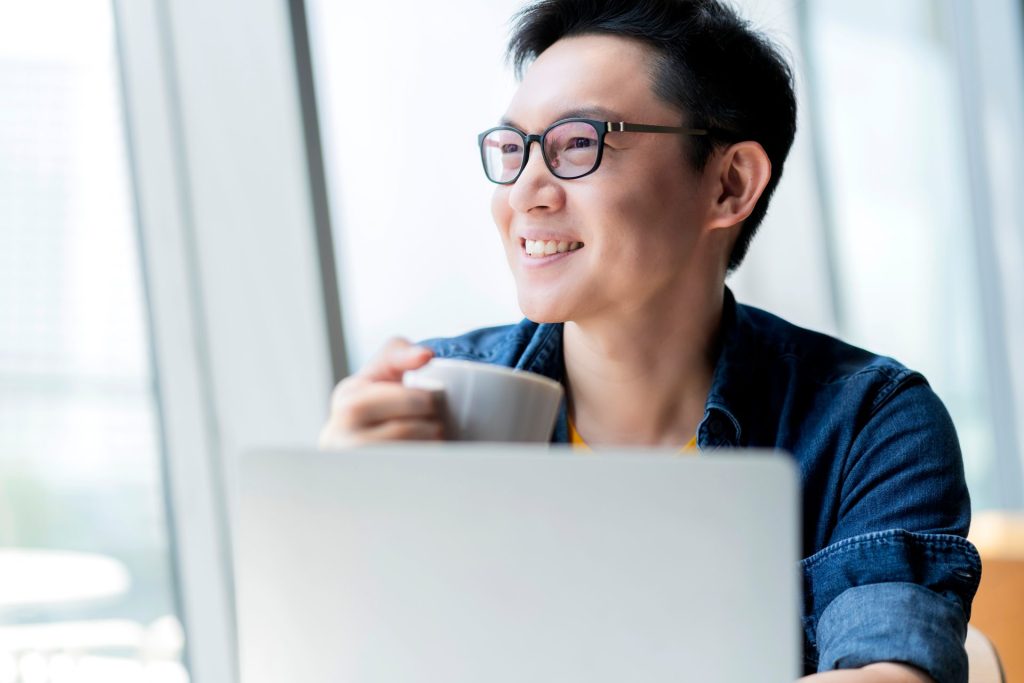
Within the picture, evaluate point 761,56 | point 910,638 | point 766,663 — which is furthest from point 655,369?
point 766,663

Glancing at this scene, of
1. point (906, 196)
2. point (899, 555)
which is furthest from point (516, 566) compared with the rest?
point (906, 196)

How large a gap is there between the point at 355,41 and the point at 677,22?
3.70 ft

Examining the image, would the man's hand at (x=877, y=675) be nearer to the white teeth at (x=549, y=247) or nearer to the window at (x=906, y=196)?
A: the white teeth at (x=549, y=247)

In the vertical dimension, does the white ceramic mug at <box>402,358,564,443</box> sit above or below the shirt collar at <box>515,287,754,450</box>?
above

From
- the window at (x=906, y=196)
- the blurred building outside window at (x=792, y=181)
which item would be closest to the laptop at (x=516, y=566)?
the blurred building outside window at (x=792, y=181)

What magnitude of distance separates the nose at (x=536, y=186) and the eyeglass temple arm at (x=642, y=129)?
0.09m

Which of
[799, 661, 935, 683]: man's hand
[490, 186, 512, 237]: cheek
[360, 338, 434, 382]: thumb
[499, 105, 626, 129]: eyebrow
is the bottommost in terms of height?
[799, 661, 935, 683]: man's hand

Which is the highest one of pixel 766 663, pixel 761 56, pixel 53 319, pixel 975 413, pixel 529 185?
pixel 761 56

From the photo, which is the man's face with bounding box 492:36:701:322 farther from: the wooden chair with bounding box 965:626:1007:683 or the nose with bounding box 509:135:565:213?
the wooden chair with bounding box 965:626:1007:683

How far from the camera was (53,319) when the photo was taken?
1.95 metres

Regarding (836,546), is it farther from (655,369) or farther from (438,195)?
(438,195)

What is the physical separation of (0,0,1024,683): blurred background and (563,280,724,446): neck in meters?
0.45

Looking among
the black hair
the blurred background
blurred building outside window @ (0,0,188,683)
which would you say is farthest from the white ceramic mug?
blurred building outside window @ (0,0,188,683)

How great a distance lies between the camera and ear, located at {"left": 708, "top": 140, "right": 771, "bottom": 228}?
5.04 ft
